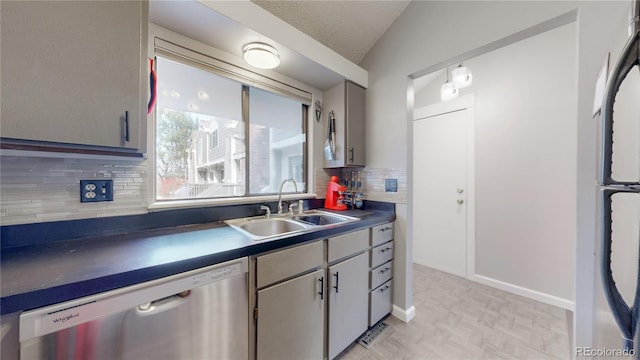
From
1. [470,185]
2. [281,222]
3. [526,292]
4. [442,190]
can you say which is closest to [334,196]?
[281,222]

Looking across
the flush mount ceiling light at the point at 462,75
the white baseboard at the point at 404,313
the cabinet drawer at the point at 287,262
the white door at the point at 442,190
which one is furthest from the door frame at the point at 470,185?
the cabinet drawer at the point at 287,262

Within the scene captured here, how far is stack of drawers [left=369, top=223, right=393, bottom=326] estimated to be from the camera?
5.49ft

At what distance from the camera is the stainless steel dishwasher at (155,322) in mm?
634

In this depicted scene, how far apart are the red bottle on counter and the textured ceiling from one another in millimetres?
1304

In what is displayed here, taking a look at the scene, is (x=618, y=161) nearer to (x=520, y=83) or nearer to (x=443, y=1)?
(x=443, y=1)

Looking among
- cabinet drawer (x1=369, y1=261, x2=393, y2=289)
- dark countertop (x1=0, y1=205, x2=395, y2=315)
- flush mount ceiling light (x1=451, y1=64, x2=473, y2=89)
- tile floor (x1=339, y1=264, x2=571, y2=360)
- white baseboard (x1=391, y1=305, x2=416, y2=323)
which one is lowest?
tile floor (x1=339, y1=264, x2=571, y2=360)

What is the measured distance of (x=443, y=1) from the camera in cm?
164

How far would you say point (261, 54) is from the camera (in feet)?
4.61

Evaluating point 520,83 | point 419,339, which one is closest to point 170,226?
point 419,339

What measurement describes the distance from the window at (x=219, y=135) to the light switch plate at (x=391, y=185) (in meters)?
0.83

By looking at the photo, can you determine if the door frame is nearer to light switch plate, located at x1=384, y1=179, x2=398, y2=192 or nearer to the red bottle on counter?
light switch plate, located at x1=384, y1=179, x2=398, y2=192

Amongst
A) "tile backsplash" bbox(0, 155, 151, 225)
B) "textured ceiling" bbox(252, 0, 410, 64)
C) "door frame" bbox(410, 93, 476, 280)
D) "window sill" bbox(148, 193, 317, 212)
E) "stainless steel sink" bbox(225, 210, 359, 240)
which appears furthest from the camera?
"door frame" bbox(410, 93, 476, 280)

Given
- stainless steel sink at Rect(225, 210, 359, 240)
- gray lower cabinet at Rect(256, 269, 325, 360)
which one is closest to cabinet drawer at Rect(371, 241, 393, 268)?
Answer: stainless steel sink at Rect(225, 210, 359, 240)

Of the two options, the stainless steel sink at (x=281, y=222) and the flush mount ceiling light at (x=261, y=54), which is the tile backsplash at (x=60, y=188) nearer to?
the stainless steel sink at (x=281, y=222)
